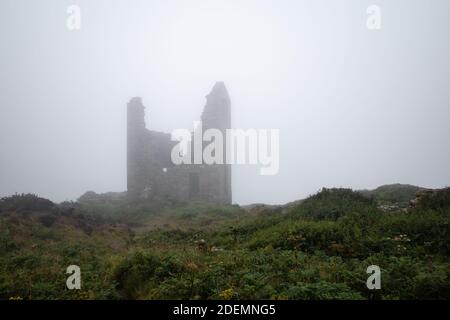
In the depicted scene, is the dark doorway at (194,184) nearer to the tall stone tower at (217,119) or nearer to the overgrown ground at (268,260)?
the tall stone tower at (217,119)

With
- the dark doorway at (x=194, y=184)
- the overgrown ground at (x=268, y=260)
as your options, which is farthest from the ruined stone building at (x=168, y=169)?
the overgrown ground at (x=268, y=260)

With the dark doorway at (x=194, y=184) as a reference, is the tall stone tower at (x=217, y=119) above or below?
above

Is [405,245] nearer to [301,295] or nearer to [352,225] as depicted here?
[352,225]

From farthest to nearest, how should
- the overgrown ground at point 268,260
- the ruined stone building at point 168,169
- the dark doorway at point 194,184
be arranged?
Answer: the dark doorway at point 194,184, the ruined stone building at point 168,169, the overgrown ground at point 268,260

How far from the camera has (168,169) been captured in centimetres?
3216

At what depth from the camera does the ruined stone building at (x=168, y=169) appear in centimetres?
3152

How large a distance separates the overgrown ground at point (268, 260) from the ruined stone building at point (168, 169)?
1710cm

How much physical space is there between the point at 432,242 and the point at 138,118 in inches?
1117

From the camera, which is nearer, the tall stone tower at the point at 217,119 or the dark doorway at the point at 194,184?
the tall stone tower at the point at 217,119

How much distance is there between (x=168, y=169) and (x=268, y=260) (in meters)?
25.3

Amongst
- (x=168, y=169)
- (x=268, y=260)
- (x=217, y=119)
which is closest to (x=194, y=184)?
(x=168, y=169)

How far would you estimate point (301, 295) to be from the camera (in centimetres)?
539

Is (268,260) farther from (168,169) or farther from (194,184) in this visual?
(168,169)

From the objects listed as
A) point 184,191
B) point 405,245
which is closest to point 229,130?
point 184,191
